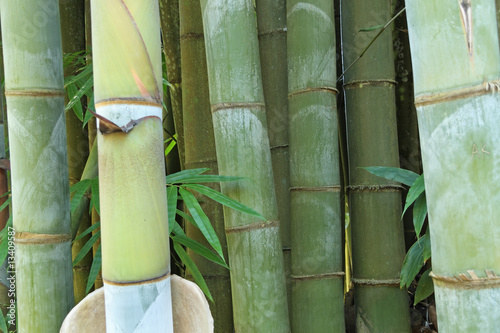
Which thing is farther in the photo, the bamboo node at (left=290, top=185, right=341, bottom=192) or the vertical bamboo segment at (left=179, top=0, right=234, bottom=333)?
the vertical bamboo segment at (left=179, top=0, right=234, bottom=333)

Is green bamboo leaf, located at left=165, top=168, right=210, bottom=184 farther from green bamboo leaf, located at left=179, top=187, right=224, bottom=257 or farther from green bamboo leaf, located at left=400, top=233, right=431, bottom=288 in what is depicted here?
green bamboo leaf, located at left=400, top=233, right=431, bottom=288

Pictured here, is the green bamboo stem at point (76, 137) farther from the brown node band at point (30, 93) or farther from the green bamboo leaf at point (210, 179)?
the brown node band at point (30, 93)

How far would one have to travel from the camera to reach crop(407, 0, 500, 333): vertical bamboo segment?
56 centimetres

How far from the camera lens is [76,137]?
148 centimetres

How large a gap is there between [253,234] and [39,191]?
37 centimetres

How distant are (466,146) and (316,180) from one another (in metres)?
0.53

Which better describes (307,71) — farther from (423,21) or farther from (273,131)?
(423,21)

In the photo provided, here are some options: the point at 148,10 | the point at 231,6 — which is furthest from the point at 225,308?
the point at 148,10

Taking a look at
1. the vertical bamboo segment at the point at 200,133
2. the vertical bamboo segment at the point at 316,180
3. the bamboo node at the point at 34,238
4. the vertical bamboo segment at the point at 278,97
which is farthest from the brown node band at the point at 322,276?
the bamboo node at the point at 34,238

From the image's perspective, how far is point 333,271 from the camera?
3.56ft

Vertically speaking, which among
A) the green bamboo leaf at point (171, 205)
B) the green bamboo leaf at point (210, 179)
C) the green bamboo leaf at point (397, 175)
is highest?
the green bamboo leaf at point (210, 179)

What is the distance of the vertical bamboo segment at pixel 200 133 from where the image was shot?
1212 millimetres

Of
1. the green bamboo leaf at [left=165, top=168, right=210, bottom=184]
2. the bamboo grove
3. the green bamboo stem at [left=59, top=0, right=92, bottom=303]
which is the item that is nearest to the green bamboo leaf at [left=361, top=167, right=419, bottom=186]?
the bamboo grove

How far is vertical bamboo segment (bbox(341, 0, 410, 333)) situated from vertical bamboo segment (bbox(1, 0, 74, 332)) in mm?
660
